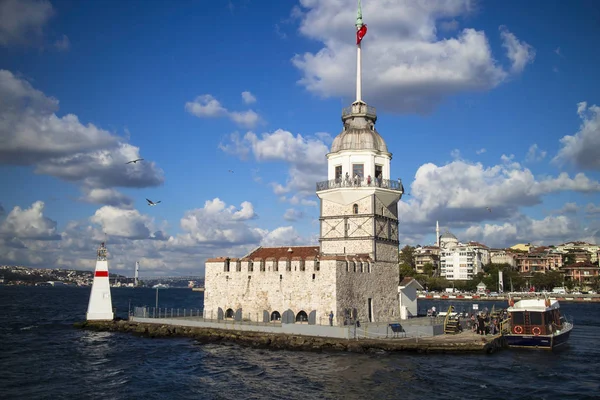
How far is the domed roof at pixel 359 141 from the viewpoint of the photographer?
136ft

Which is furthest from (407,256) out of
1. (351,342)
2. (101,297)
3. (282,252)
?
(351,342)

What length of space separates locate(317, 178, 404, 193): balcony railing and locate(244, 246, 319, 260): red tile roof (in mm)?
5241

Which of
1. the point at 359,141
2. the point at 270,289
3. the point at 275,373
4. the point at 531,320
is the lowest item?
the point at 275,373

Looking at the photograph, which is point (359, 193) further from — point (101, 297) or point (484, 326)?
point (101, 297)

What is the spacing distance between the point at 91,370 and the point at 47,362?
3.99m

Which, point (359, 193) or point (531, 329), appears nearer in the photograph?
point (531, 329)

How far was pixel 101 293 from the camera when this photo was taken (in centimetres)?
4469

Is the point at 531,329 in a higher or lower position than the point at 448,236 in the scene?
lower

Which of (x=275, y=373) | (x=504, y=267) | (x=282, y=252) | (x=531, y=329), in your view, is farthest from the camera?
(x=504, y=267)

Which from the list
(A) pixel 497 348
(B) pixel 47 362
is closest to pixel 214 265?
(B) pixel 47 362

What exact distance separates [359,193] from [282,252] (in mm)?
8385

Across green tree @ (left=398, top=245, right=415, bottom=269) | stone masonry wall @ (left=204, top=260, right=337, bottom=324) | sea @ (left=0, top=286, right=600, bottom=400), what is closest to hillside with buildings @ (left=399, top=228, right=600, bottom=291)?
green tree @ (left=398, top=245, right=415, bottom=269)

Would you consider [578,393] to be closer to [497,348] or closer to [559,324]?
[497,348]

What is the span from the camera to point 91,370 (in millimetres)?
29312
